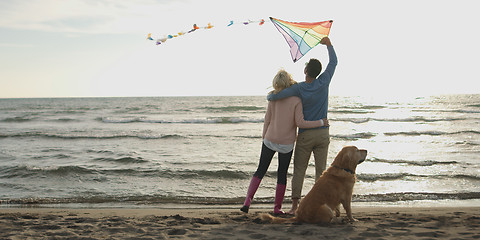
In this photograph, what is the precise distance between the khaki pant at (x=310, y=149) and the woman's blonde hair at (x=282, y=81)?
61cm

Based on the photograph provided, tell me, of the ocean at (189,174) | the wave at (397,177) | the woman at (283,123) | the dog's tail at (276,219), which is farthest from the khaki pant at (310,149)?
the wave at (397,177)

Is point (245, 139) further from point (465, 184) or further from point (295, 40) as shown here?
point (295, 40)

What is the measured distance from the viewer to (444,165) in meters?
9.88

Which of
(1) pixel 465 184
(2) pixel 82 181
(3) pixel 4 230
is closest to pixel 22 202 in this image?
(2) pixel 82 181

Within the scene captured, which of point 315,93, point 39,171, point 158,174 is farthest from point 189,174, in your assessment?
point 315,93

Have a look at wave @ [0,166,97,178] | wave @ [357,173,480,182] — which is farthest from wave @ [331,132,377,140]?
wave @ [0,166,97,178]

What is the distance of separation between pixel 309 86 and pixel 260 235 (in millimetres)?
1822

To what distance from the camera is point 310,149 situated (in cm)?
491

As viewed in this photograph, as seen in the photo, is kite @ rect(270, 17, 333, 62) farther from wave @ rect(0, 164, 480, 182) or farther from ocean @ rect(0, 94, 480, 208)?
wave @ rect(0, 164, 480, 182)

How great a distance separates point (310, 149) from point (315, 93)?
70cm

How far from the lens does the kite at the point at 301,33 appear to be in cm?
509

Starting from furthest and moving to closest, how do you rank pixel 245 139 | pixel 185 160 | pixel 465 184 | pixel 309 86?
pixel 245 139, pixel 185 160, pixel 465 184, pixel 309 86

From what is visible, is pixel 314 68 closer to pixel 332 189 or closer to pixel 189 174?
pixel 332 189

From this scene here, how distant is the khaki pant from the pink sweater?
5.2 inches
